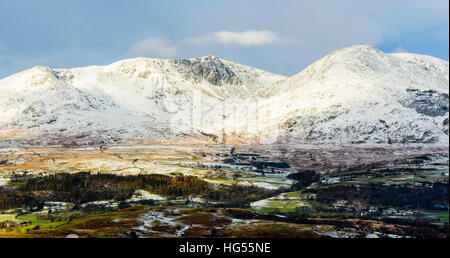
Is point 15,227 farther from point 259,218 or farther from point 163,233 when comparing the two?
point 259,218

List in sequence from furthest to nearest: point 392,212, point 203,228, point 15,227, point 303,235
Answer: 1. point 392,212
2. point 15,227
3. point 203,228
4. point 303,235

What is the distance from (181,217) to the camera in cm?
15350

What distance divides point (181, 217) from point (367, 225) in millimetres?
59970

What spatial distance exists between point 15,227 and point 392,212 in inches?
5222

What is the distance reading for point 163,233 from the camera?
127188 mm
